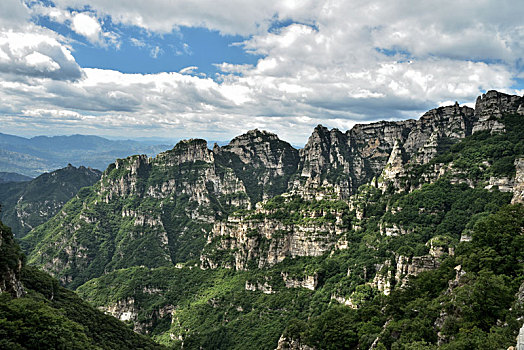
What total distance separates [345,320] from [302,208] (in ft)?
233

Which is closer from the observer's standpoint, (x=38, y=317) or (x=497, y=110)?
(x=38, y=317)

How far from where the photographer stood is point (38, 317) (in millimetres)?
36281

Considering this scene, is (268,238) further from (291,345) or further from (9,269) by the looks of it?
(9,269)

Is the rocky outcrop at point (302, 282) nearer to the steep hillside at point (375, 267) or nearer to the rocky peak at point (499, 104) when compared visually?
the steep hillside at point (375, 267)

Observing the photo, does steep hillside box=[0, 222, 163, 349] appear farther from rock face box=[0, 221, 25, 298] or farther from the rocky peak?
the rocky peak

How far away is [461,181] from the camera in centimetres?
9362

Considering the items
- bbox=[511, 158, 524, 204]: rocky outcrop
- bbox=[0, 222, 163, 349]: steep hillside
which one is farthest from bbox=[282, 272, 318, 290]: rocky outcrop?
bbox=[511, 158, 524, 204]: rocky outcrop

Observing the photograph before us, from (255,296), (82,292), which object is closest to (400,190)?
(255,296)

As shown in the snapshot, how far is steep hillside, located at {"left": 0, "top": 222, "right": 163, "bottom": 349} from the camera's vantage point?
33.8 meters

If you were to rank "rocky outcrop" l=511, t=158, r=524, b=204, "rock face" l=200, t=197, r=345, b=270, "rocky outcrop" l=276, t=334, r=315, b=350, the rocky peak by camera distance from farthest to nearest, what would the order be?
1. the rocky peak
2. "rock face" l=200, t=197, r=345, b=270
3. "rocky outcrop" l=276, t=334, r=315, b=350
4. "rocky outcrop" l=511, t=158, r=524, b=204

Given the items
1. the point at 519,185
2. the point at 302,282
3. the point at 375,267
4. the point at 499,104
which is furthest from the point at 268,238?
the point at 499,104

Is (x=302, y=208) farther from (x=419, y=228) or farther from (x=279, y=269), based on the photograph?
(x=419, y=228)

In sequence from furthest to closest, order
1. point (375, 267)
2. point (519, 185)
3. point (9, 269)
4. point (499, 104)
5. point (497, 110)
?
point (499, 104), point (497, 110), point (375, 267), point (519, 185), point (9, 269)

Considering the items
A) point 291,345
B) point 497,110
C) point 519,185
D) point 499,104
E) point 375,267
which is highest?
point 499,104
